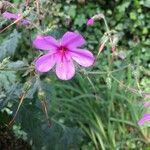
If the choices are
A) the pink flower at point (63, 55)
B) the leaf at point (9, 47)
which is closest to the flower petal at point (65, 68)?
the pink flower at point (63, 55)

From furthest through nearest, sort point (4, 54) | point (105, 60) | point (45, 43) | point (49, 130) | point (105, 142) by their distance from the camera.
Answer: point (105, 60) < point (105, 142) < point (49, 130) < point (4, 54) < point (45, 43)

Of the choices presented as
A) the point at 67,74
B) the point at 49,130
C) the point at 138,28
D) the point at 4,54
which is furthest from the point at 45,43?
the point at 138,28

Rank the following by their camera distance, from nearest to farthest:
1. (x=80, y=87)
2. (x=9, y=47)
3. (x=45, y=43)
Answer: (x=45, y=43) → (x=9, y=47) → (x=80, y=87)

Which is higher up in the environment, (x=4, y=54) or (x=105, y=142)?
(x=4, y=54)

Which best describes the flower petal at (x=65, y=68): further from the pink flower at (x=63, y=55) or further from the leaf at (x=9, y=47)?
the leaf at (x=9, y=47)

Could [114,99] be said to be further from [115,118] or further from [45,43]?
[45,43]

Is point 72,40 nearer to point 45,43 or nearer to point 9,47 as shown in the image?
point 45,43

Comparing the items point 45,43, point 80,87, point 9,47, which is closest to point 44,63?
point 45,43
